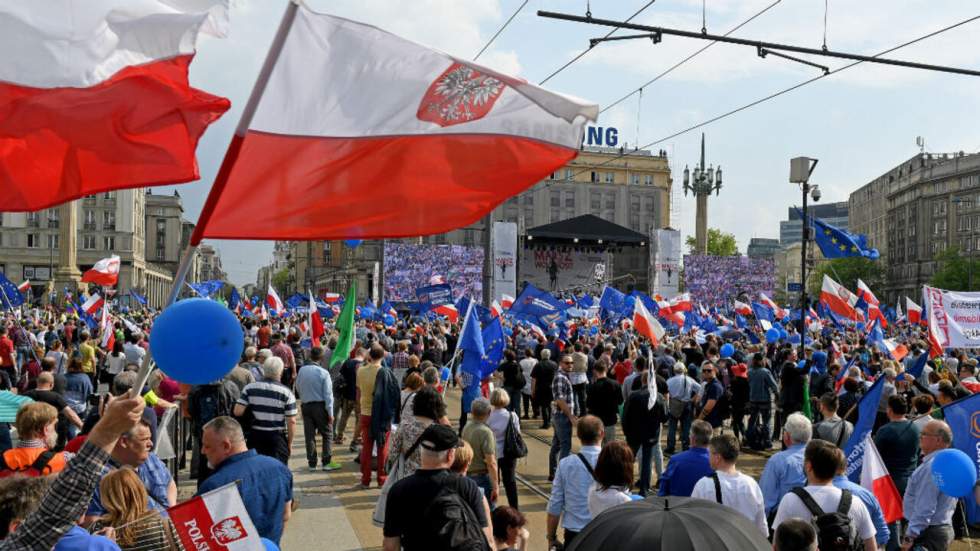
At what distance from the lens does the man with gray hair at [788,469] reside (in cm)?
646

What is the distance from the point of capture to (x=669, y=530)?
252cm

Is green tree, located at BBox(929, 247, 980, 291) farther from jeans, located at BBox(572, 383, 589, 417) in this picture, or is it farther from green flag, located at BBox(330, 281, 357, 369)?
green flag, located at BBox(330, 281, 357, 369)

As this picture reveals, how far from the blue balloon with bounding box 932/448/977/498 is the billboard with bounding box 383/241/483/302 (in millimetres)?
50219

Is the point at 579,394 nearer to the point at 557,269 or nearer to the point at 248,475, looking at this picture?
the point at 248,475

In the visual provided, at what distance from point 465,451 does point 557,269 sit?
6272cm

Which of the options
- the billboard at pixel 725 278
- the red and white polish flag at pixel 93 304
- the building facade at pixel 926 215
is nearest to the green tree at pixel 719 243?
the building facade at pixel 926 215

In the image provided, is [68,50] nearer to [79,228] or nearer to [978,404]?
[978,404]

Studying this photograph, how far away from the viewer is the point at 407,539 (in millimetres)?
4707

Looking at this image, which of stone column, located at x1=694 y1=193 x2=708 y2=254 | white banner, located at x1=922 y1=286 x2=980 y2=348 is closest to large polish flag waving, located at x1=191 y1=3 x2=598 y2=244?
white banner, located at x1=922 y1=286 x2=980 y2=348

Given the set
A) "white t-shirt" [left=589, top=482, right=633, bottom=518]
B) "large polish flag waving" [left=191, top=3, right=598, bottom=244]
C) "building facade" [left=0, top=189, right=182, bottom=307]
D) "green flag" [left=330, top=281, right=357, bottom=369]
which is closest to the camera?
"large polish flag waving" [left=191, top=3, right=598, bottom=244]

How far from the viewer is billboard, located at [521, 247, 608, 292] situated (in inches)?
2675

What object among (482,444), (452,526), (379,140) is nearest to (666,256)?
(482,444)

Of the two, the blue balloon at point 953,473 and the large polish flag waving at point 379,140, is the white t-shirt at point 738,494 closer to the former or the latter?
the blue balloon at point 953,473

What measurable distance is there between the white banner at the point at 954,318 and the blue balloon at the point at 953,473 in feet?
29.6
